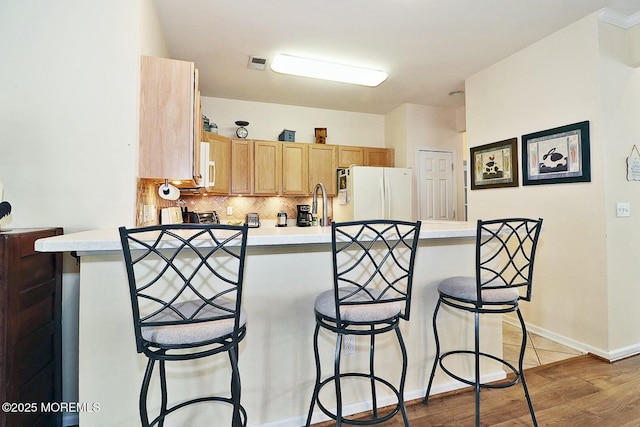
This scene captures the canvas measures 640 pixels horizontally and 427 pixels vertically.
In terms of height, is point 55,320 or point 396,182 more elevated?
point 396,182

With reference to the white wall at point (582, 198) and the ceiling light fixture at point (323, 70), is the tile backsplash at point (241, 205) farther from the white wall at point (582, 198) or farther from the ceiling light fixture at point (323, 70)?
the white wall at point (582, 198)

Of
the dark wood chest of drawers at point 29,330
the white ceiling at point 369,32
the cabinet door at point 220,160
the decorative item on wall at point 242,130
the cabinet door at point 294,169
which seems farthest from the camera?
the cabinet door at point 294,169

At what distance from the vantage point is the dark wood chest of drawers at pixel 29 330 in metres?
1.28

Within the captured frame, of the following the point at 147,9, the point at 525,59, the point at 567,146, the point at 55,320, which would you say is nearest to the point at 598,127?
the point at 567,146

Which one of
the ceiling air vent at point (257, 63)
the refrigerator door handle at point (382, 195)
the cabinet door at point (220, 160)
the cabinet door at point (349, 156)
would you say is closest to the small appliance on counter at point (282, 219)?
the cabinet door at point (220, 160)

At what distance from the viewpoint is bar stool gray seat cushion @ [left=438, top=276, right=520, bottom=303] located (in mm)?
1640

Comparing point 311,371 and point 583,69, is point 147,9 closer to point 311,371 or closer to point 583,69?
point 311,371

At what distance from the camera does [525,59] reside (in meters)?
3.05

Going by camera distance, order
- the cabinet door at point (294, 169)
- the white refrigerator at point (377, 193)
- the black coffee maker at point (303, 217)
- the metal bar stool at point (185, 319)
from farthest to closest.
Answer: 1. the black coffee maker at point (303, 217)
2. the cabinet door at point (294, 169)
3. the white refrigerator at point (377, 193)
4. the metal bar stool at point (185, 319)

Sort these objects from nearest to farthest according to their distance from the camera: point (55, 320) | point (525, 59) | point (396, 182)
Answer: point (55, 320) → point (525, 59) → point (396, 182)

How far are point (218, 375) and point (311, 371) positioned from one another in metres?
0.49

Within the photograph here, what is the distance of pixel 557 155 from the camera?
2.75 metres

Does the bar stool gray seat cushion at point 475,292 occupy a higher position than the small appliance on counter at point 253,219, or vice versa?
the small appliance on counter at point 253,219

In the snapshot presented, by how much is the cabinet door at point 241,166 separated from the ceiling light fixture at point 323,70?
127cm
